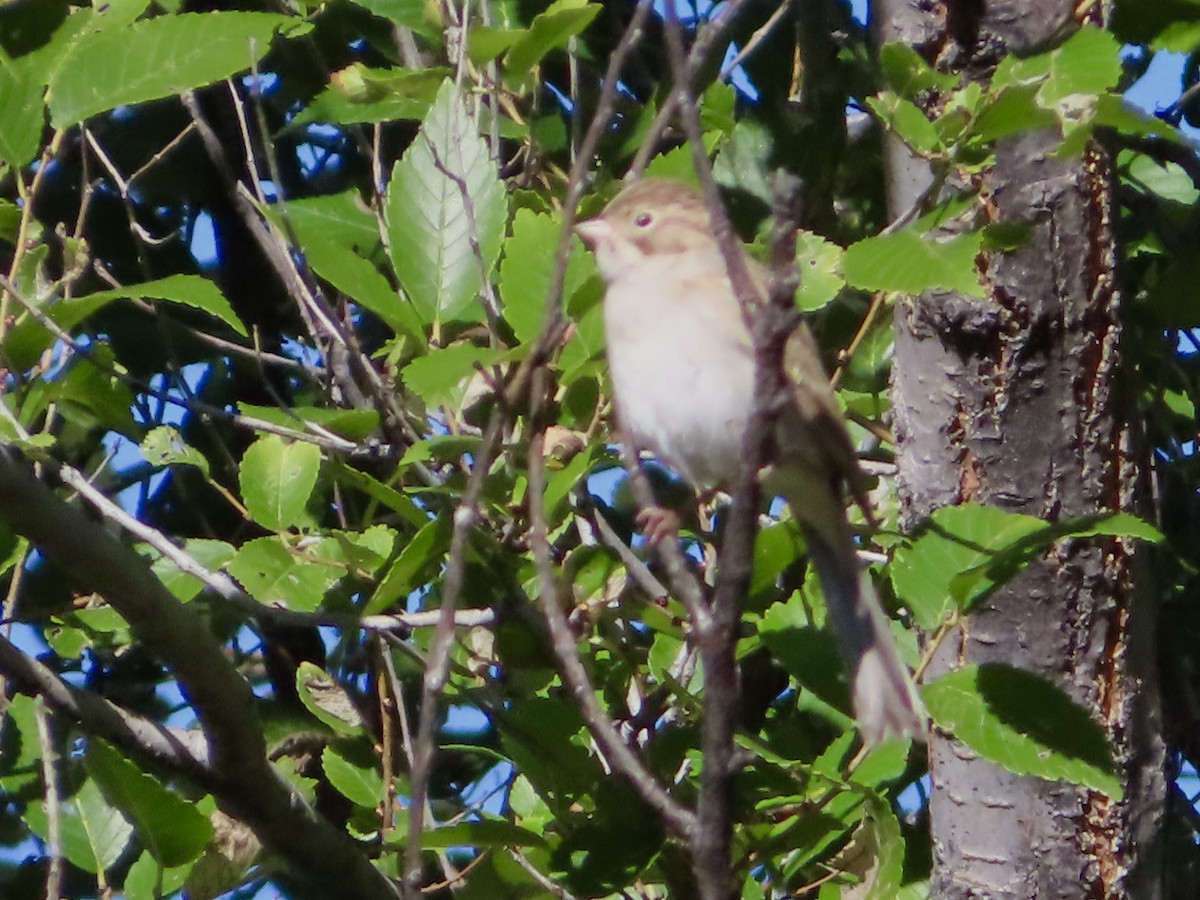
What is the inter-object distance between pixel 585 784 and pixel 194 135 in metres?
2.06

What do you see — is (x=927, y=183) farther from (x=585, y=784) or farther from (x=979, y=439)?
(x=585, y=784)

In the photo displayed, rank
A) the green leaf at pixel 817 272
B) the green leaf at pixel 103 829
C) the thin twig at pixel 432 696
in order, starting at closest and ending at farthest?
1. the thin twig at pixel 432 696
2. the green leaf at pixel 817 272
3. the green leaf at pixel 103 829

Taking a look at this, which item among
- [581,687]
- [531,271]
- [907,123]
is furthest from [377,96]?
[581,687]

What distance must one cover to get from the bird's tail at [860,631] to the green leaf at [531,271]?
719mm

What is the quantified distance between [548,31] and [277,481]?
83cm

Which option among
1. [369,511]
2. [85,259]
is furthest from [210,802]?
[85,259]

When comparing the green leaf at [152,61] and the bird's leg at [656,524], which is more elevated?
the green leaf at [152,61]

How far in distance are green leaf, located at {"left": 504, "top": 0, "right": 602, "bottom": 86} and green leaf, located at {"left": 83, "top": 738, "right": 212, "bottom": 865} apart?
4.05ft

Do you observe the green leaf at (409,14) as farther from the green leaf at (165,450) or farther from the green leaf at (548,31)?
the green leaf at (165,450)

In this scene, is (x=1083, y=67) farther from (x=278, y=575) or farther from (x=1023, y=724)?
(x=278, y=575)

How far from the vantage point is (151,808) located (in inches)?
93.1

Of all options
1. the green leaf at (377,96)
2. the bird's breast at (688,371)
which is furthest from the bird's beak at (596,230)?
the green leaf at (377,96)

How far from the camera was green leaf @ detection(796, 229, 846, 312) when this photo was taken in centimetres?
239

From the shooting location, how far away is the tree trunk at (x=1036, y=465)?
242cm
